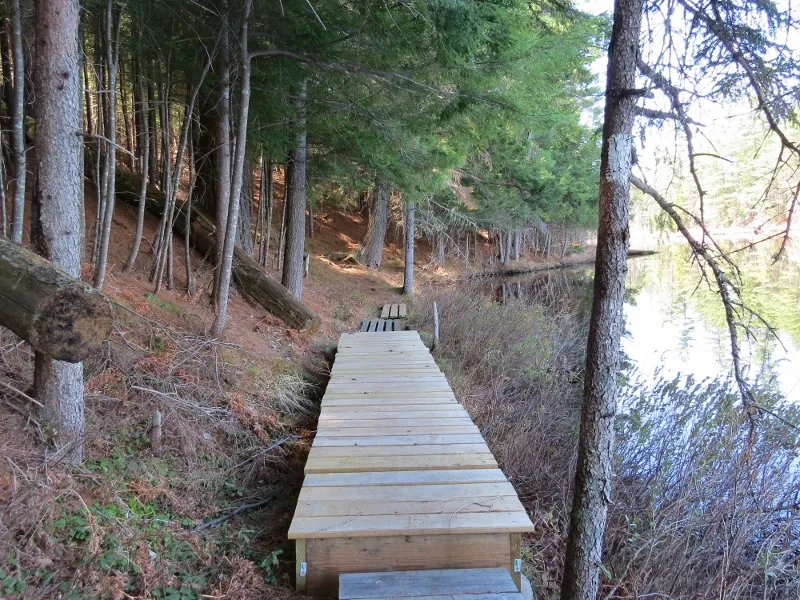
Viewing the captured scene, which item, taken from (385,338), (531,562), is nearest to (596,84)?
(385,338)

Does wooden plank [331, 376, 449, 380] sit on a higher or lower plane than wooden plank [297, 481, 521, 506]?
higher

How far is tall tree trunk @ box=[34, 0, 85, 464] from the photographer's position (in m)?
3.00

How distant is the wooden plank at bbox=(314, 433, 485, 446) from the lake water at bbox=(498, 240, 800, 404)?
219 centimetres

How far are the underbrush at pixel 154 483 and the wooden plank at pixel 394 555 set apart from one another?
0.74 feet

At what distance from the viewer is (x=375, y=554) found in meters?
2.96

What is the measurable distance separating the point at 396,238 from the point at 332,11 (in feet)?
69.7

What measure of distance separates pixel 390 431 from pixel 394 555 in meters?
1.49

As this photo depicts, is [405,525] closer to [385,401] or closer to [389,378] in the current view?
[385,401]

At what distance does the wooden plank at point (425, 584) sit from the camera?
265cm

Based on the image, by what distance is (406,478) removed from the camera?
11.7 feet

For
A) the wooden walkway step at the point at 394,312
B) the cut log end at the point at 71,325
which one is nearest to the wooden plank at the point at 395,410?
the cut log end at the point at 71,325

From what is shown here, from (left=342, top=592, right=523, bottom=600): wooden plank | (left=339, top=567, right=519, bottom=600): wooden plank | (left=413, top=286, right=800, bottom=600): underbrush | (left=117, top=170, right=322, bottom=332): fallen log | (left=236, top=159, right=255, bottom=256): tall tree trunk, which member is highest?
(left=236, top=159, right=255, bottom=256): tall tree trunk

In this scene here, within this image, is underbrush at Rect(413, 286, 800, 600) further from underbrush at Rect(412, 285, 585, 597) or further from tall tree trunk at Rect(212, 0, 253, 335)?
tall tree trunk at Rect(212, 0, 253, 335)

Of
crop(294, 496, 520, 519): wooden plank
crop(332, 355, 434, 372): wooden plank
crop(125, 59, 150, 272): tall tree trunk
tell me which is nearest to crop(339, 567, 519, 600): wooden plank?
crop(294, 496, 520, 519): wooden plank
